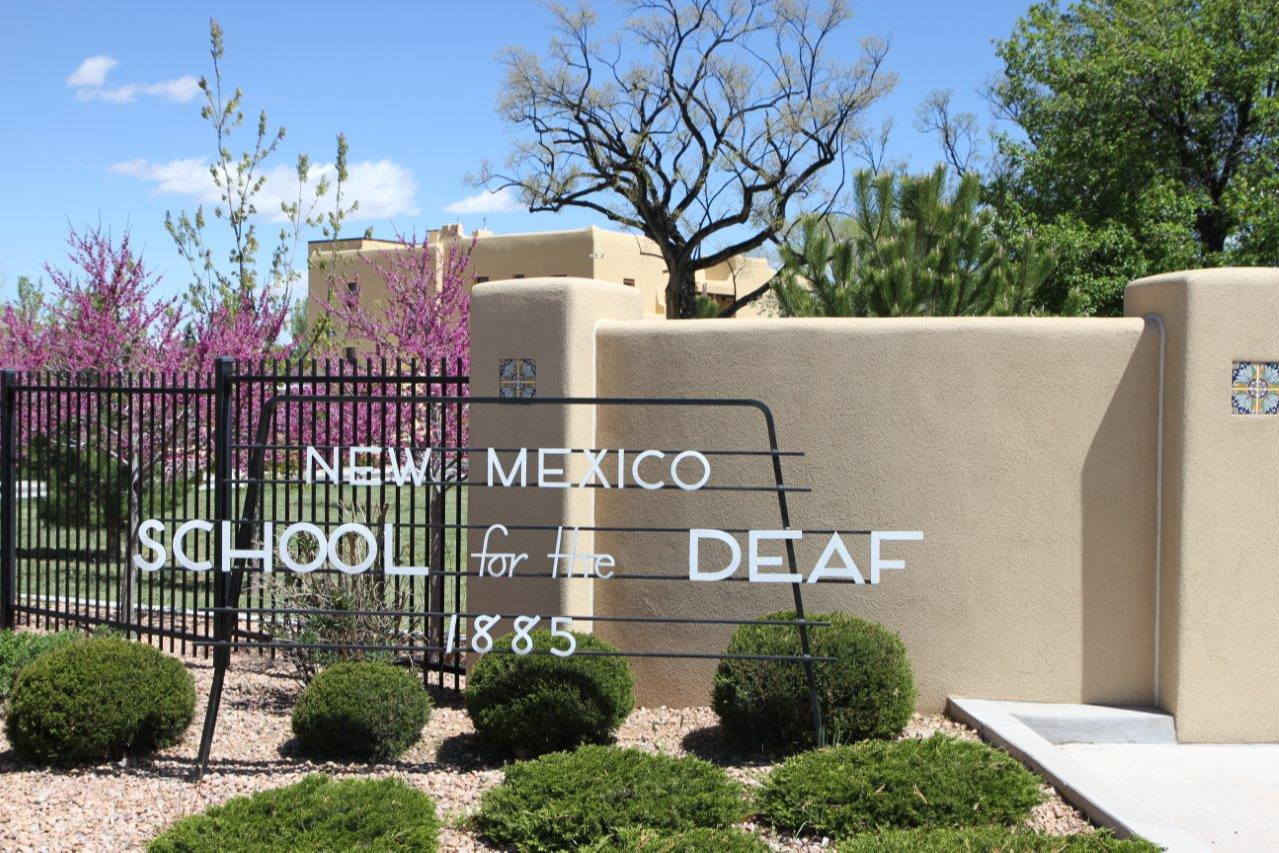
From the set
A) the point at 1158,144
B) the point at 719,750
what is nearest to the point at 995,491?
the point at 719,750

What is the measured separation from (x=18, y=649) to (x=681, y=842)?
5521mm

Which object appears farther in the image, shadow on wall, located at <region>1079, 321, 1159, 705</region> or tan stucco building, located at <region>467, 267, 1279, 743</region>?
shadow on wall, located at <region>1079, 321, 1159, 705</region>

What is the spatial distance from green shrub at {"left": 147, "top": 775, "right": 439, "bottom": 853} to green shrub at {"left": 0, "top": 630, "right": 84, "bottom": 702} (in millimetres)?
3062

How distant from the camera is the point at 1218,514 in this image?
788 cm

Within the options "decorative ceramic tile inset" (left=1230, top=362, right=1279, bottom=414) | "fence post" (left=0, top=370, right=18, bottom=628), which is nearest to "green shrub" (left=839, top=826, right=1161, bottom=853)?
"decorative ceramic tile inset" (left=1230, top=362, right=1279, bottom=414)

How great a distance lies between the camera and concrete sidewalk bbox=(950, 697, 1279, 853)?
19.9 feet

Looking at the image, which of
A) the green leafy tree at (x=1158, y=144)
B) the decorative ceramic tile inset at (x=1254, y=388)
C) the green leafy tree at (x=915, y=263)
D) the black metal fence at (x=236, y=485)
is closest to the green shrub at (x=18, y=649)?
the black metal fence at (x=236, y=485)

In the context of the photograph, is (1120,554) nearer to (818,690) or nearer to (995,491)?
(995,491)

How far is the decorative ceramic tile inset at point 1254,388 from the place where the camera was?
7.84 m

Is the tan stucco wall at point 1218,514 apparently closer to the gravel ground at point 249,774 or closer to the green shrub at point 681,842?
the gravel ground at point 249,774

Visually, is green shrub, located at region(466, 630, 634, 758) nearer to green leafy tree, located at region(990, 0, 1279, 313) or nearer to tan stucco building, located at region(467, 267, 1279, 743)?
tan stucco building, located at region(467, 267, 1279, 743)

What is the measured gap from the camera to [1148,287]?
8.25m

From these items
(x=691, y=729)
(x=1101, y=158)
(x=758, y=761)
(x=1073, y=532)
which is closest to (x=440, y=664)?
(x=691, y=729)

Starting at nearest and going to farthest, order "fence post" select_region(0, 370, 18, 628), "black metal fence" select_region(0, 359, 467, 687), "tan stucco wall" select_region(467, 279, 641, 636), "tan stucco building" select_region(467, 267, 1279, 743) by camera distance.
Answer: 1. "black metal fence" select_region(0, 359, 467, 687)
2. "tan stucco building" select_region(467, 267, 1279, 743)
3. "tan stucco wall" select_region(467, 279, 641, 636)
4. "fence post" select_region(0, 370, 18, 628)
